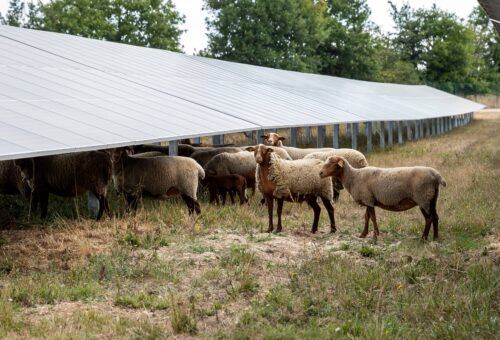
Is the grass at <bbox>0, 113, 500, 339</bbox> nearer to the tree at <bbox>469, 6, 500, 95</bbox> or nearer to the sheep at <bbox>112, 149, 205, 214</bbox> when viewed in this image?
the sheep at <bbox>112, 149, 205, 214</bbox>

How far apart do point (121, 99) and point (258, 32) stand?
144ft

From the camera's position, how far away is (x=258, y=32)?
188 ft

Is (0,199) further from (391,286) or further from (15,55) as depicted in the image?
(391,286)

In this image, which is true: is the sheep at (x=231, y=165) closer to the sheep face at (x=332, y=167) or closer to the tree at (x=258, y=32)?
the sheep face at (x=332, y=167)

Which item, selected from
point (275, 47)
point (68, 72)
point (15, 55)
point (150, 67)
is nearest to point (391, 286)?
point (68, 72)

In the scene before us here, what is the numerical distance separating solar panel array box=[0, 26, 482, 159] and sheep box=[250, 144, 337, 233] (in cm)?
182

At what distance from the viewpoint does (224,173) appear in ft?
46.3

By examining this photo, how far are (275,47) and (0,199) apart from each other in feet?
154

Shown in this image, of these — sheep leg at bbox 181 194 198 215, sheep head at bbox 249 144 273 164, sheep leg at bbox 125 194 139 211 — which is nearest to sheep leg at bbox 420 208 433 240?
sheep head at bbox 249 144 273 164

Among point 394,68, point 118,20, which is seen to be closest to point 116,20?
point 118,20

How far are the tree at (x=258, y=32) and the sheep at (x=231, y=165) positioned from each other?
42.6m

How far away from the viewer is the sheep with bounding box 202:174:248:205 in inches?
545

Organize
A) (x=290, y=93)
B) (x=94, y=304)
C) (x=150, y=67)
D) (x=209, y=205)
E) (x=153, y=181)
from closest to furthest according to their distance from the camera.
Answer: (x=94, y=304)
(x=153, y=181)
(x=209, y=205)
(x=150, y=67)
(x=290, y=93)

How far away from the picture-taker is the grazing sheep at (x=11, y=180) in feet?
42.7
